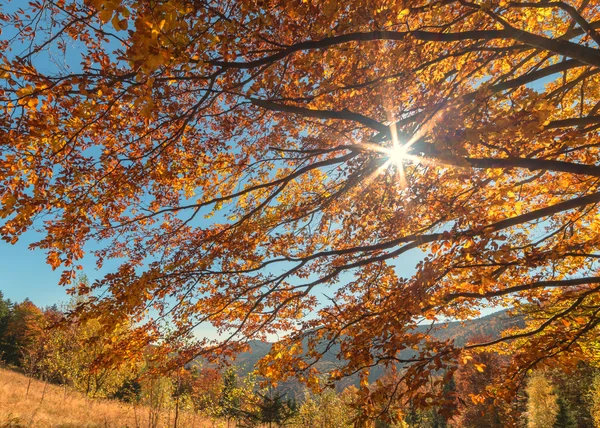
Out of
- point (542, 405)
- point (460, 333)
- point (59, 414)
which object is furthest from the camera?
point (460, 333)

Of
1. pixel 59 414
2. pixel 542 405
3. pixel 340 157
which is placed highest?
pixel 340 157

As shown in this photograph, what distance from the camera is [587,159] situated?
15.3 feet

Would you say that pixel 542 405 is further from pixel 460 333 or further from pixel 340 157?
pixel 460 333

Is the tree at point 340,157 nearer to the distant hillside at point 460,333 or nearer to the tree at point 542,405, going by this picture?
the distant hillside at point 460,333

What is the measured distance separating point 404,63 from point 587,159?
3339mm

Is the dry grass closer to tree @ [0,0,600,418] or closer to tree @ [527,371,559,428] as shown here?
tree @ [0,0,600,418]

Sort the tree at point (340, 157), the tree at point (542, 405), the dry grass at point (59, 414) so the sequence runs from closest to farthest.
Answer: the tree at point (340, 157) < the dry grass at point (59, 414) < the tree at point (542, 405)

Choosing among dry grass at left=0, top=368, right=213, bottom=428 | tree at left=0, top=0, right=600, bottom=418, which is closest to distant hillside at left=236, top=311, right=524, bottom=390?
tree at left=0, top=0, right=600, bottom=418

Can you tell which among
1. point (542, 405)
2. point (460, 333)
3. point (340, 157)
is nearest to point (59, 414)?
point (340, 157)

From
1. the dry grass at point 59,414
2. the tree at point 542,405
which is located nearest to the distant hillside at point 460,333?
the dry grass at point 59,414

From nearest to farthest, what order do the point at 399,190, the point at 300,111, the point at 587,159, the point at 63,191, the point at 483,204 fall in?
the point at 300,111 < the point at 63,191 < the point at 483,204 < the point at 587,159 < the point at 399,190

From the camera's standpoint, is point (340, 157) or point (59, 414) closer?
point (340, 157)

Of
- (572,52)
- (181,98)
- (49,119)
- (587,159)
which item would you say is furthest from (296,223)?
(587,159)

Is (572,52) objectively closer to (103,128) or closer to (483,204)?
(483,204)
